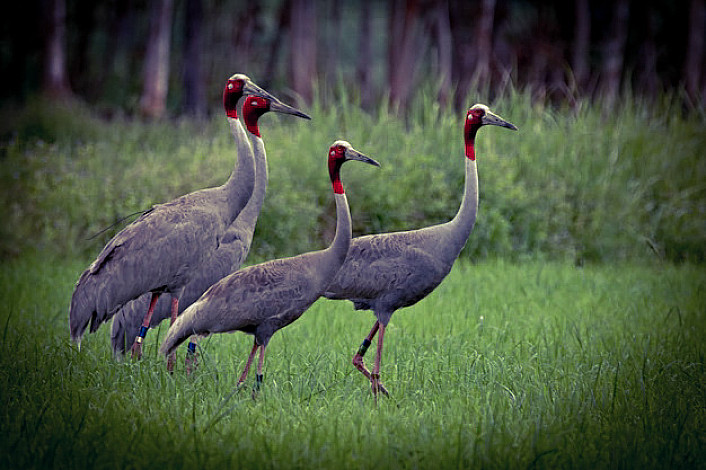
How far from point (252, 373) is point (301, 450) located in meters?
Result: 1.42

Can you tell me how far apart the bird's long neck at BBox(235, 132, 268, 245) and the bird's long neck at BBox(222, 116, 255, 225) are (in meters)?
0.05

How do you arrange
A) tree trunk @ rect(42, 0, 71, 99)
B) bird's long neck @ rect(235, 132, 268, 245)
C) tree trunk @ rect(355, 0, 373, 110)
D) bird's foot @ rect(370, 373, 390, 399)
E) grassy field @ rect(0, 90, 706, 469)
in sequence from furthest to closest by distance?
tree trunk @ rect(355, 0, 373, 110) < tree trunk @ rect(42, 0, 71, 99) < bird's long neck @ rect(235, 132, 268, 245) < bird's foot @ rect(370, 373, 390, 399) < grassy field @ rect(0, 90, 706, 469)

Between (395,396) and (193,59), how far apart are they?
1483 centimetres

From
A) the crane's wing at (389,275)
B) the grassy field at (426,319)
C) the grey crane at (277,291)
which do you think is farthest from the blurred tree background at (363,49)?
the grey crane at (277,291)

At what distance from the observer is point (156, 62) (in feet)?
64.0

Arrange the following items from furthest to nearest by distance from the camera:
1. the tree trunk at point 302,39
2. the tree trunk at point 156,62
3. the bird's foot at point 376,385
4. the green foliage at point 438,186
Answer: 1. the tree trunk at point 302,39
2. the tree trunk at point 156,62
3. the green foliage at point 438,186
4. the bird's foot at point 376,385

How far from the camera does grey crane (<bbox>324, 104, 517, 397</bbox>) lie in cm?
482

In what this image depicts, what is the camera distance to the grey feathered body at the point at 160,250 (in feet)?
16.7

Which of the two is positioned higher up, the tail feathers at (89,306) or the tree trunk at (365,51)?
the tree trunk at (365,51)

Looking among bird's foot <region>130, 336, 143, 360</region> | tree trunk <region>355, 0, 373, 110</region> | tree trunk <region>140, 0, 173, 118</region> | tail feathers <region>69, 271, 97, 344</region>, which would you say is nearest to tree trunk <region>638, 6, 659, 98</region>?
tree trunk <region>355, 0, 373, 110</region>

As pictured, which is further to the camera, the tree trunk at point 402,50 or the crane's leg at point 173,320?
the tree trunk at point 402,50

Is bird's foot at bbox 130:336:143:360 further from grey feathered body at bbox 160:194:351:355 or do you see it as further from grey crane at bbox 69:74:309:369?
grey feathered body at bbox 160:194:351:355

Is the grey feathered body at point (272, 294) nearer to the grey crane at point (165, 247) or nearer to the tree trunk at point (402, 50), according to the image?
the grey crane at point (165, 247)

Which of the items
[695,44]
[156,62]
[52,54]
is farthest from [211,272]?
[695,44]
